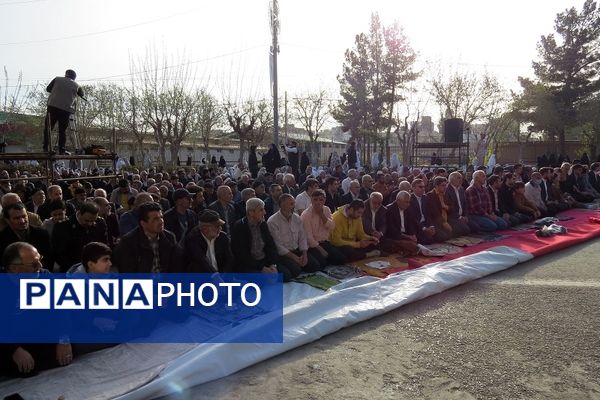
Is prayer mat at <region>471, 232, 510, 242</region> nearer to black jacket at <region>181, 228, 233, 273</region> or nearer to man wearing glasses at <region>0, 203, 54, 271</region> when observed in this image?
black jacket at <region>181, 228, 233, 273</region>

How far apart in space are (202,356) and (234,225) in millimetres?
2515

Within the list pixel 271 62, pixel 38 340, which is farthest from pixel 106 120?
pixel 38 340

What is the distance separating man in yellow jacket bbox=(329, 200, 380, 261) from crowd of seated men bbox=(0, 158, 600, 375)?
0.05ft

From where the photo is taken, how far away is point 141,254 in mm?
4418

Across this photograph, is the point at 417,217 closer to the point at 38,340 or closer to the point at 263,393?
the point at 263,393

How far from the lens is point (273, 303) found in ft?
16.0

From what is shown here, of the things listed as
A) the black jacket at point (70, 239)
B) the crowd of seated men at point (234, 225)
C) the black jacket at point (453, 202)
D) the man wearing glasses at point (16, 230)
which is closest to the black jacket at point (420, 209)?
the crowd of seated men at point (234, 225)

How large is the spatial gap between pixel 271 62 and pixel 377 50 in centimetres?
1296

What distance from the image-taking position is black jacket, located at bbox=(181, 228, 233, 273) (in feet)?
15.8

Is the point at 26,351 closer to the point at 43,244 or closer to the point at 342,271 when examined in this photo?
the point at 43,244

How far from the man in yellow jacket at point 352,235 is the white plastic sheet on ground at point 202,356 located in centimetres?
145

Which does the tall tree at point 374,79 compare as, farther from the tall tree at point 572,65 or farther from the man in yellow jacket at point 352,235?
the man in yellow jacket at point 352,235

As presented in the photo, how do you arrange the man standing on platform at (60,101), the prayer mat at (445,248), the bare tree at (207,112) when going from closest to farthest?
the prayer mat at (445,248)
the man standing on platform at (60,101)
the bare tree at (207,112)

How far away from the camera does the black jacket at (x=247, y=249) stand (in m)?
5.56
